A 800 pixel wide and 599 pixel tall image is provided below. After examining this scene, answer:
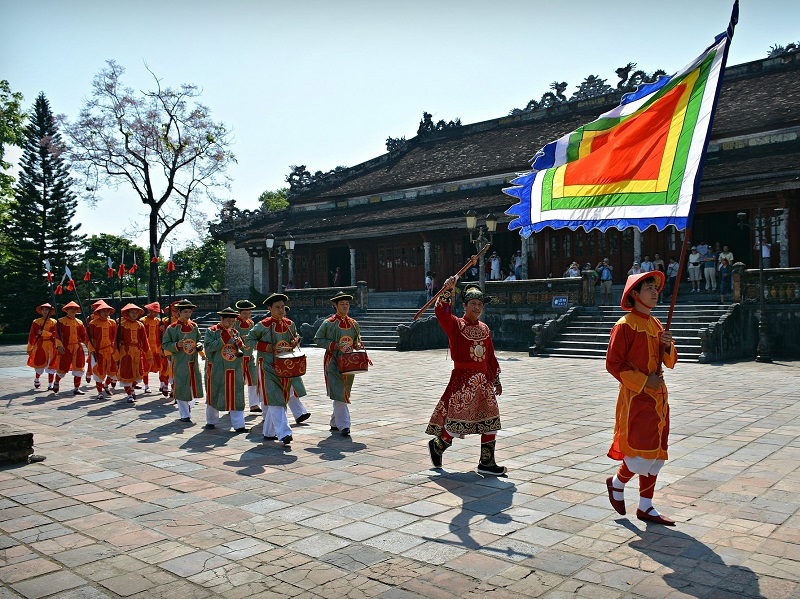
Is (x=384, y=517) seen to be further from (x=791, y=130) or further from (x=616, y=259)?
(x=791, y=130)

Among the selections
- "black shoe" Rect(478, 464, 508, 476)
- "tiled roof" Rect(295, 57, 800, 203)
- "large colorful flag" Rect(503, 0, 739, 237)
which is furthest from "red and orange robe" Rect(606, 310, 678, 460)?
"tiled roof" Rect(295, 57, 800, 203)

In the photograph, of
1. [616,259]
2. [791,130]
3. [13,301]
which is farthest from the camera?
[13,301]

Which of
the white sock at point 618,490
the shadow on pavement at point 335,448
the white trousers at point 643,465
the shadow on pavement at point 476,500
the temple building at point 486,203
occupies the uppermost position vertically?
the temple building at point 486,203

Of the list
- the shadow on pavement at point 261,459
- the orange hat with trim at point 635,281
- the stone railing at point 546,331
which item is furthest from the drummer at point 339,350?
the stone railing at point 546,331

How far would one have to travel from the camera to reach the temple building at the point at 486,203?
64.8ft

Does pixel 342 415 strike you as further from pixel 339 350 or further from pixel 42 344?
pixel 42 344

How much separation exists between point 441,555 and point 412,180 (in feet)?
86.5

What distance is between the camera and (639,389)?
4.60m

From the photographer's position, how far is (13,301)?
119ft

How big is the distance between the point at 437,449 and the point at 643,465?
2.11 m

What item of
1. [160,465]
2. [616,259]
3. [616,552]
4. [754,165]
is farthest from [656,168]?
[616,259]

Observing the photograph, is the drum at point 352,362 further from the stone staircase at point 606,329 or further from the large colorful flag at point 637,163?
the stone staircase at point 606,329

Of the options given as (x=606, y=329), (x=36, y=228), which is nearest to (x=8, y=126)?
(x=36, y=228)

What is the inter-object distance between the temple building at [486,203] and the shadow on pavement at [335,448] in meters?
12.5
